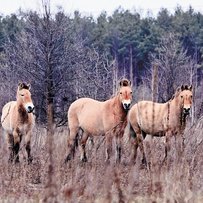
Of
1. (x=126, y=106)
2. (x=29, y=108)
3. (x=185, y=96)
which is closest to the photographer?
(x=185, y=96)

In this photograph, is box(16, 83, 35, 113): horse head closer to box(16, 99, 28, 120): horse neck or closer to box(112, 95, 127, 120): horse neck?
box(16, 99, 28, 120): horse neck

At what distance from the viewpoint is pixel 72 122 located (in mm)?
13133

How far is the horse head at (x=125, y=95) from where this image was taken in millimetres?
11641

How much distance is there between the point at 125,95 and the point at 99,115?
3.15 ft

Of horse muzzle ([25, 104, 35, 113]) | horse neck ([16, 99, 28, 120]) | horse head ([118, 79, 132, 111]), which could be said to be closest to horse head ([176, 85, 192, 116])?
horse head ([118, 79, 132, 111])

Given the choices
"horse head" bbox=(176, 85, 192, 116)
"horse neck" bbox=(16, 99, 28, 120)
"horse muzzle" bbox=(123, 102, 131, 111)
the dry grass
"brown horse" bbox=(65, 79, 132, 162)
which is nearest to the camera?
the dry grass

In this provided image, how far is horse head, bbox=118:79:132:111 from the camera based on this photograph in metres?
11.6

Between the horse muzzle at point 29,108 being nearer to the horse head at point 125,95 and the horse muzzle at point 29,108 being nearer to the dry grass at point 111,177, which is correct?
the horse head at point 125,95

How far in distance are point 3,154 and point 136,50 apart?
50066 millimetres

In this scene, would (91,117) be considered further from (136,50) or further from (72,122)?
(136,50)

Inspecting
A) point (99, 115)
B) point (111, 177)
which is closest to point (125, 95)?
point (99, 115)

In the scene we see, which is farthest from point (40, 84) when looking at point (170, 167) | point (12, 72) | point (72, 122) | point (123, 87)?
point (170, 167)

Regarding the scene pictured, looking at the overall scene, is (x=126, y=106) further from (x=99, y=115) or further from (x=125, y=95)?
(x=99, y=115)

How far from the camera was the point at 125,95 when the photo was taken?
464 inches
